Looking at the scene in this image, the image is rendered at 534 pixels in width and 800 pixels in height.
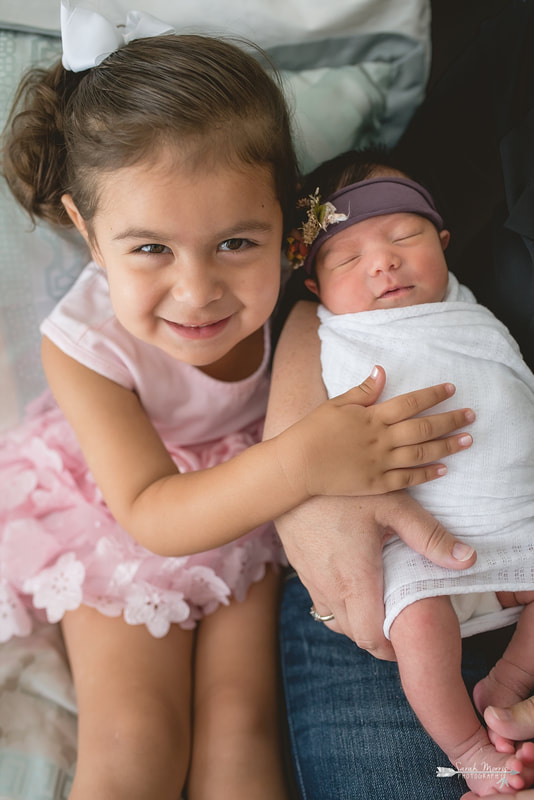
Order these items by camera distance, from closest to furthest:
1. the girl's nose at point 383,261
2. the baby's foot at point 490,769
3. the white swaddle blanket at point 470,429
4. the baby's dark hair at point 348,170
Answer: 1. the baby's foot at point 490,769
2. the white swaddle blanket at point 470,429
3. the girl's nose at point 383,261
4. the baby's dark hair at point 348,170

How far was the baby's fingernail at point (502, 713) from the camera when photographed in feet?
3.13

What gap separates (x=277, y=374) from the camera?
1277 millimetres

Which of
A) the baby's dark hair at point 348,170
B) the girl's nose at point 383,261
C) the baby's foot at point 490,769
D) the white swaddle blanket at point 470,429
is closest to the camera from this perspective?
the baby's foot at point 490,769

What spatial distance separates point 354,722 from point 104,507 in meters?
0.64

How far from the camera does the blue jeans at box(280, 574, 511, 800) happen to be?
1.05m

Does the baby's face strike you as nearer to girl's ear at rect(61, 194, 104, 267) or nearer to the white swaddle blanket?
the white swaddle blanket

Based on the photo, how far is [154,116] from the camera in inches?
40.9

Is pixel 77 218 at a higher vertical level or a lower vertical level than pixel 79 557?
higher

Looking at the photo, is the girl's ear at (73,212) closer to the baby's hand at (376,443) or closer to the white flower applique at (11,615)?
the baby's hand at (376,443)

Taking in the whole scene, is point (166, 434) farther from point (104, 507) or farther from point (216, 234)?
point (216, 234)

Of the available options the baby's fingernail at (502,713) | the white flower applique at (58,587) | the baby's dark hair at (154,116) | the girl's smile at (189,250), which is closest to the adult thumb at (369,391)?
the girl's smile at (189,250)

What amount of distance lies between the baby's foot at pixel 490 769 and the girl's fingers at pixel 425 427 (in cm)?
43

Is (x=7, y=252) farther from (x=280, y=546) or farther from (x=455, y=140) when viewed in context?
(x=455, y=140)

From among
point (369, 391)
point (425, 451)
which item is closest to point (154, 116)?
point (369, 391)
